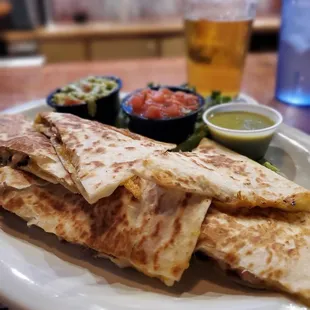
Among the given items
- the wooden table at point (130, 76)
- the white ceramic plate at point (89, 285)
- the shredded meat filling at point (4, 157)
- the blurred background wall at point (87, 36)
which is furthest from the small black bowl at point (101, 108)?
the blurred background wall at point (87, 36)

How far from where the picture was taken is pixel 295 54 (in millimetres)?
2363

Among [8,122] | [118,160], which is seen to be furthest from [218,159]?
[8,122]

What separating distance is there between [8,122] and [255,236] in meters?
1.23

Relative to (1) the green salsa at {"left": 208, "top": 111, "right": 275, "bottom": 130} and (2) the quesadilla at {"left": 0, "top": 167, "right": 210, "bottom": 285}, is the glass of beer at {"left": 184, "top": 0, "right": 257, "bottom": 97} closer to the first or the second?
(1) the green salsa at {"left": 208, "top": 111, "right": 275, "bottom": 130}

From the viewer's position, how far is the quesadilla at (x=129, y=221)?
46.9 inches

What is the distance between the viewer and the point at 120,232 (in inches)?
50.1

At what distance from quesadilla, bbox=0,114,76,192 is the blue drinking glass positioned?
1.55m

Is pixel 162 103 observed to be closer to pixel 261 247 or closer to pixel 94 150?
pixel 94 150

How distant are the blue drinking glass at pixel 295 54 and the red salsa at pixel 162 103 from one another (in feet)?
2.40

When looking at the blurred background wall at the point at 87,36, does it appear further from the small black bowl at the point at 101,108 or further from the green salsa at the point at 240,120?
the green salsa at the point at 240,120

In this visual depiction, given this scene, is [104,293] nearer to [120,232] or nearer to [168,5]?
[120,232]

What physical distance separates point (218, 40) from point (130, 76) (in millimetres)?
989

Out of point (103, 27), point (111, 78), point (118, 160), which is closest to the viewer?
point (118, 160)

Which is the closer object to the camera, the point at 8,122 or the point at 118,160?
the point at 118,160
